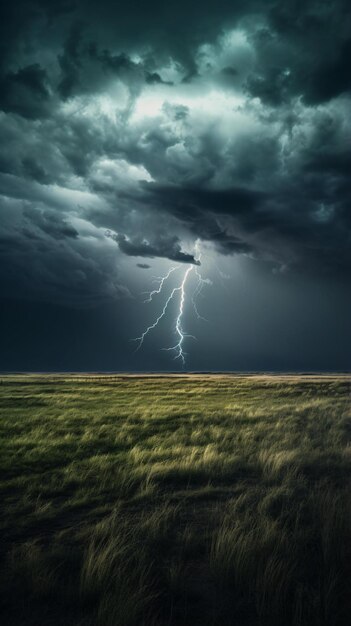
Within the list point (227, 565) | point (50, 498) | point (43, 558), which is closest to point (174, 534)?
point (227, 565)

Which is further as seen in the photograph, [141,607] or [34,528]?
[34,528]

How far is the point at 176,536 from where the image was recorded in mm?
5582

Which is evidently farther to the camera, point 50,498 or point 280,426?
point 280,426

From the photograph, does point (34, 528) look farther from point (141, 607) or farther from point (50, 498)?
point (141, 607)

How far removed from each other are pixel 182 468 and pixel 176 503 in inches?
84.8

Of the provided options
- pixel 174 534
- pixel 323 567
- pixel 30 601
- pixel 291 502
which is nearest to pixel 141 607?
pixel 30 601

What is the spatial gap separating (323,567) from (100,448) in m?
8.70

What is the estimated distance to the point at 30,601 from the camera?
405 centimetres

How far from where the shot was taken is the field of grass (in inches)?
152

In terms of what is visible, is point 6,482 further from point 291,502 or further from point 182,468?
point 291,502

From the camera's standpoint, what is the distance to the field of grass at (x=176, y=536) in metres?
3.87

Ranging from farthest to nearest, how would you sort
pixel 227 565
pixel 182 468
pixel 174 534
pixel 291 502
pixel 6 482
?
pixel 182 468
pixel 6 482
pixel 291 502
pixel 174 534
pixel 227 565

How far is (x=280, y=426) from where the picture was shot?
1595cm

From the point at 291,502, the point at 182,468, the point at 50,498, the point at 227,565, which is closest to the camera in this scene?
the point at 227,565
